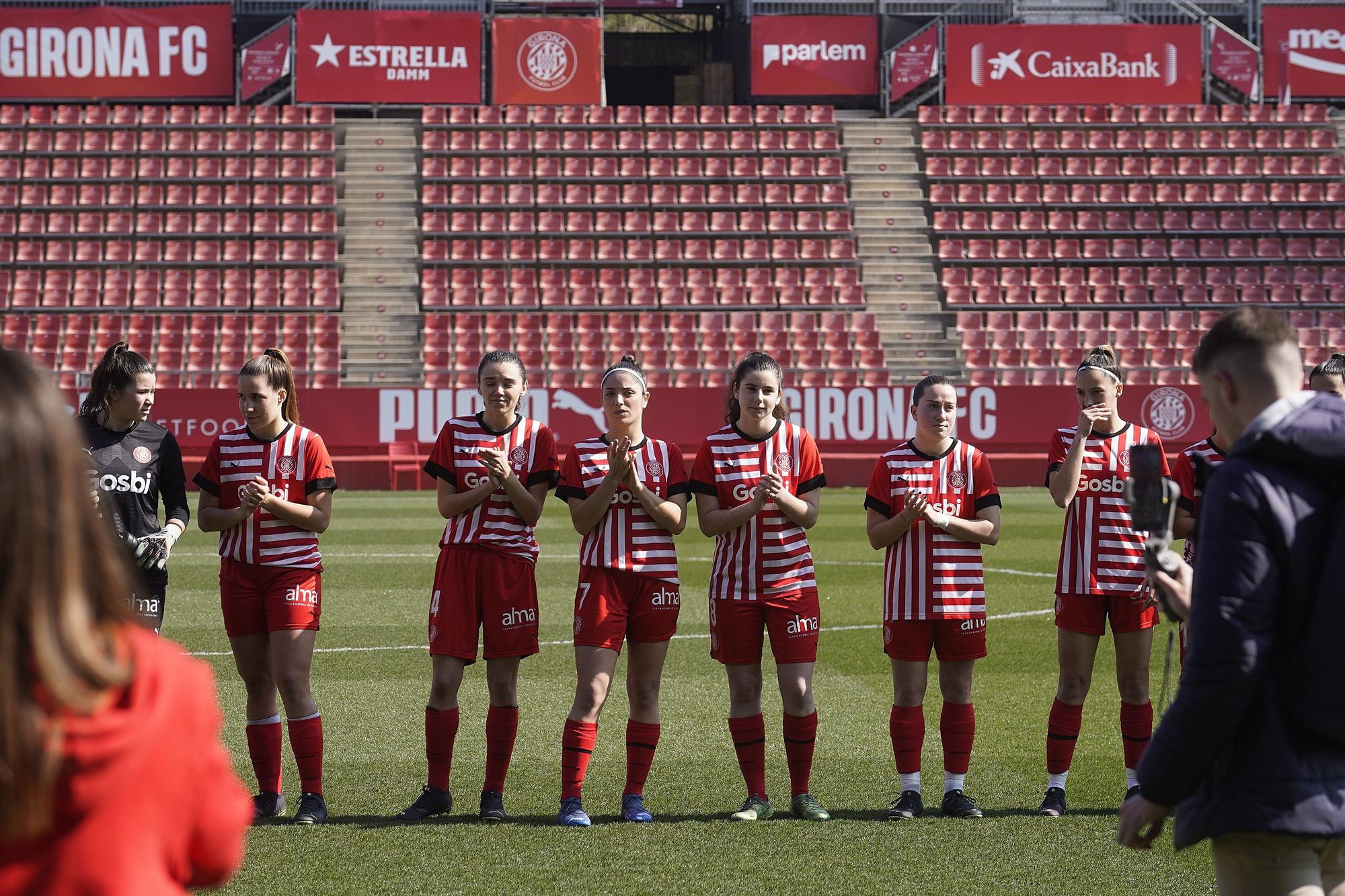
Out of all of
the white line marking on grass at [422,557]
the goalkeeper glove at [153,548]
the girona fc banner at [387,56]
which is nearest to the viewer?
the goalkeeper glove at [153,548]

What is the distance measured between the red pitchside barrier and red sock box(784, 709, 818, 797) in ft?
59.4

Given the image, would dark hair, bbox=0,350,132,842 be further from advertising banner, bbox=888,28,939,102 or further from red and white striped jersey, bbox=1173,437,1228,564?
advertising banner, bbox=888,28,939,102

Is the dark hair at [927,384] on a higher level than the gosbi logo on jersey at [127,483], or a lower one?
higher

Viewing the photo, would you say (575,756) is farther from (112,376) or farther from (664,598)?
(112,376)

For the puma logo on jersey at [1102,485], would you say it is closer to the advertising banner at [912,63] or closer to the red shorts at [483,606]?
the red shorts at [483,606]

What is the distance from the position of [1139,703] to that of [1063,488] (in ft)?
3.18

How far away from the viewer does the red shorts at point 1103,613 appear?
20.3 ft

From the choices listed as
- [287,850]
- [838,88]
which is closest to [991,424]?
[838,88]

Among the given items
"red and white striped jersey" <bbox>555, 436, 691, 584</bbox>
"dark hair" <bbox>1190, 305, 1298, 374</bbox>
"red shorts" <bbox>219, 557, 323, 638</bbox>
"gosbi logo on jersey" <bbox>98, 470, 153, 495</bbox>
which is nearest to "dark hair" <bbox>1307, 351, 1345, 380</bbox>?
"red and white striped jersey" <bbox>555, 436, 691, 584</bbox>

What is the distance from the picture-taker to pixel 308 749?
6.09m

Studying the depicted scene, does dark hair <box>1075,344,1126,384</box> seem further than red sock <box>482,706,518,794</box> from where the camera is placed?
Yes

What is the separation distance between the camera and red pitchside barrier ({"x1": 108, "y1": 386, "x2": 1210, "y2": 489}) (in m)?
24.5

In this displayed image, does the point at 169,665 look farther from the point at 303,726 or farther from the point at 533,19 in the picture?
the point at 533,19

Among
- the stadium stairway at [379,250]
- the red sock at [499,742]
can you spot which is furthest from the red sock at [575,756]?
the stadium stairway at [379,250]
